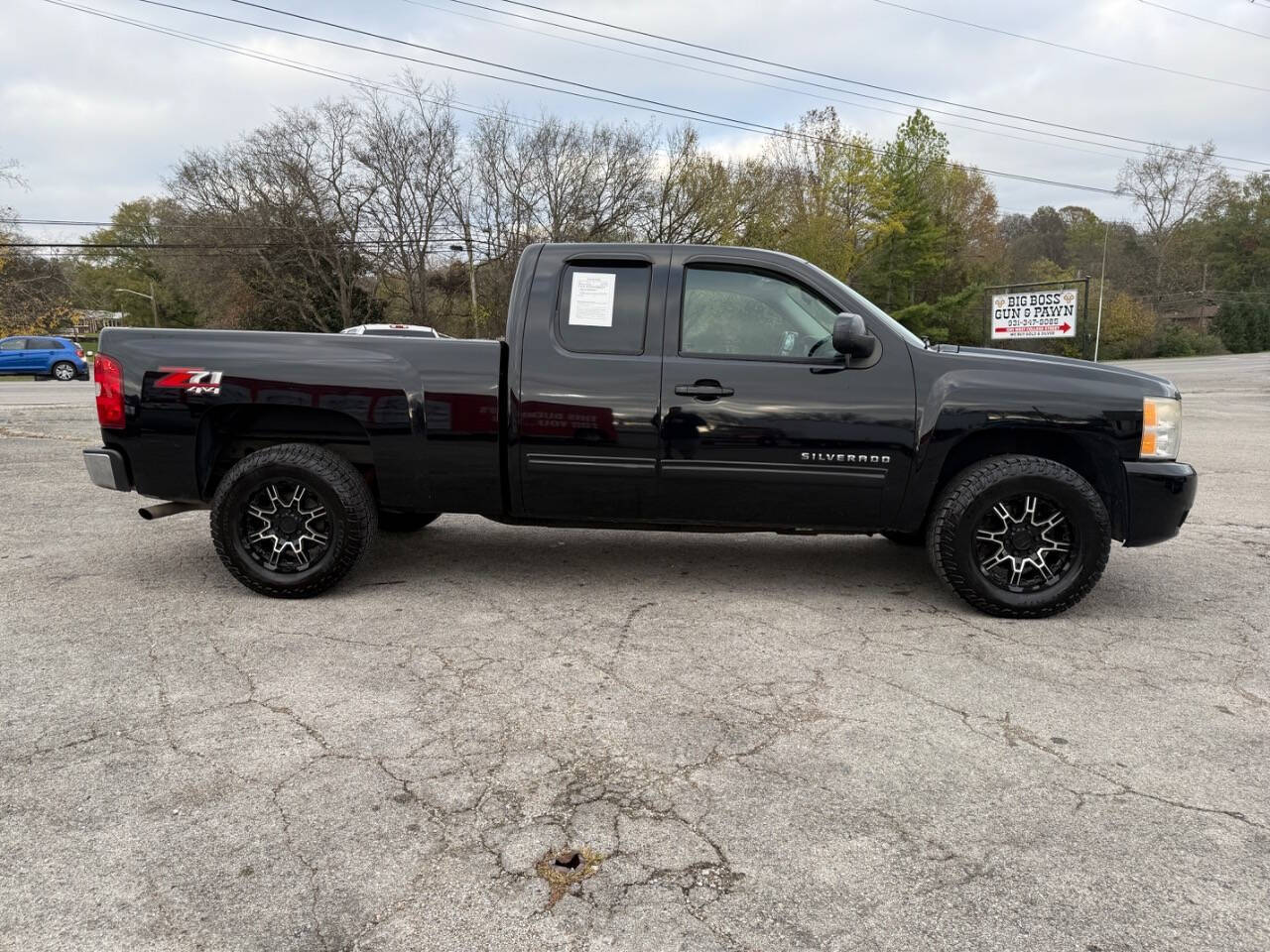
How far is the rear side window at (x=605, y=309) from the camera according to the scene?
4.36 meters

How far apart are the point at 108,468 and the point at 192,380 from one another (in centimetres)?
69

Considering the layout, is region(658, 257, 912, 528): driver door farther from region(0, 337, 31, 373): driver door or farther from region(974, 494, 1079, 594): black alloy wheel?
region(0, 337, 31, 373): driver door

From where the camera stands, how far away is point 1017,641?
3.92 metres

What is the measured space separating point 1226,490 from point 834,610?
19.7 ft

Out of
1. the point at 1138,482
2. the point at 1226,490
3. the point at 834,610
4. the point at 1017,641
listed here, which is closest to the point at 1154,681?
the point at 1017,641

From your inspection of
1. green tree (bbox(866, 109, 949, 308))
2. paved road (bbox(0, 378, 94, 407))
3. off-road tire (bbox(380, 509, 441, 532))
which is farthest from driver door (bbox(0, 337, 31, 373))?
green tree (bbox(866, 109, 949, 308))

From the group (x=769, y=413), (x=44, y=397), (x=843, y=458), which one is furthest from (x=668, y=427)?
(x=44, y=397)

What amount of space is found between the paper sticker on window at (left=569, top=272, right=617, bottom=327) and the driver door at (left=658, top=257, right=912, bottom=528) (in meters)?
0.32

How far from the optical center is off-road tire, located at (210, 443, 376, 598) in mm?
4324

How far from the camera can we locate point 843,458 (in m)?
4.21

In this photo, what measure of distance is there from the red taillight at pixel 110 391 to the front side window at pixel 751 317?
9.78ft

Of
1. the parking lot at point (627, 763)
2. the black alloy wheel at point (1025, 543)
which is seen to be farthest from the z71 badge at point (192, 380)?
the black alloy wheel at point (1025, 543)

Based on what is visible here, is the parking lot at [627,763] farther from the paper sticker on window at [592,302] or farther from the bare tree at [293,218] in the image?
the bare tree at [293,218]

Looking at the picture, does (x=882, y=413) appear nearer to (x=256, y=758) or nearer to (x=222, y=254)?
(x=256, y=758)
